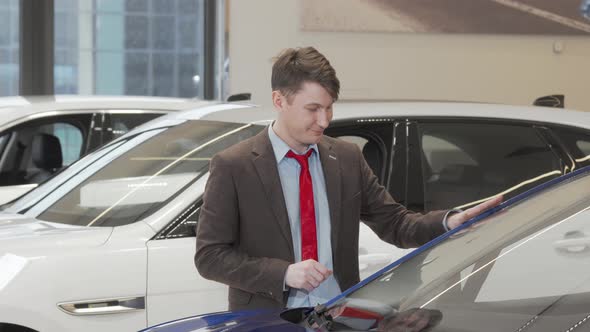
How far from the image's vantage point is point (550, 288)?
2.11m

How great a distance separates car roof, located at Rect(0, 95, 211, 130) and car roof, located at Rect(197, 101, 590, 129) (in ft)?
6.07

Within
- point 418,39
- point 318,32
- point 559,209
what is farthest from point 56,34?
point 559,209

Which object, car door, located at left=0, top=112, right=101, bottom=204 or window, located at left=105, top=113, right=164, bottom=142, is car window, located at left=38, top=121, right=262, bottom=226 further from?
window, located at left=105, top=113, right=164, bottom=142

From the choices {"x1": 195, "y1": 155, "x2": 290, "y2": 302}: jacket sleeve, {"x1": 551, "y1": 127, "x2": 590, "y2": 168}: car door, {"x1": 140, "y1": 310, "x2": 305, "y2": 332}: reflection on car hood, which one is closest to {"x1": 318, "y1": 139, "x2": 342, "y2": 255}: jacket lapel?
{"x1": 195, "y1": 155, "x2": 290, "y2": 302}: jacket sleeve

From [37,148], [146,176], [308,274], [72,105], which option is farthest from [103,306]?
[72,105]

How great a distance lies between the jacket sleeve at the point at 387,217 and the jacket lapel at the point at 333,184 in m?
0.12

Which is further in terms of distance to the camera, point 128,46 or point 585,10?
point 128,46

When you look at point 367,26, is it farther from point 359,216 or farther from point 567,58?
point 359,216

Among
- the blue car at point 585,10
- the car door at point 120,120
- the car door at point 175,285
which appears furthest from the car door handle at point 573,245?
the blue car at point 585,10

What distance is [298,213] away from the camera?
2.92 meters

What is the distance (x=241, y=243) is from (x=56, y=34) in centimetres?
697

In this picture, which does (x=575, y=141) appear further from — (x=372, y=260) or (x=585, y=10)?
(x=585, y=10)

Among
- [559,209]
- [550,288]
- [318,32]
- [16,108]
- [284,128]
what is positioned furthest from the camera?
[318,32]

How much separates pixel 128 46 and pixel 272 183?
706cm
